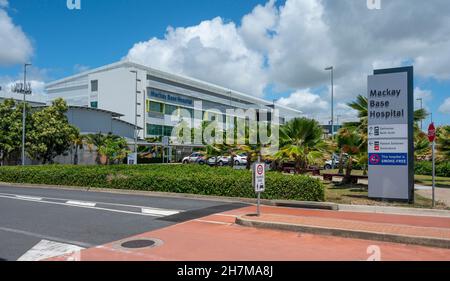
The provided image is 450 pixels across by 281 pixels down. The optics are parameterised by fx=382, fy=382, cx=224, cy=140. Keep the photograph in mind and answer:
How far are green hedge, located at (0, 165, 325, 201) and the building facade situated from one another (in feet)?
105

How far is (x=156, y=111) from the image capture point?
66.9m

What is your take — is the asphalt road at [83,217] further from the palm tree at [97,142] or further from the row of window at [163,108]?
the row of window at [163,108]

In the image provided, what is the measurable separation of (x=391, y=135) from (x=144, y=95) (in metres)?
53.9

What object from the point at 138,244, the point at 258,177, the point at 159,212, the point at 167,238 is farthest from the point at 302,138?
the point at 138,244

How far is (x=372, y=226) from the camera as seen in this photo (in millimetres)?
8562

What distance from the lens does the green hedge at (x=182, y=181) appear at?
522 inches

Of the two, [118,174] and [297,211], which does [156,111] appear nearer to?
[118,174]

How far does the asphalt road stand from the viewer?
25.8ft

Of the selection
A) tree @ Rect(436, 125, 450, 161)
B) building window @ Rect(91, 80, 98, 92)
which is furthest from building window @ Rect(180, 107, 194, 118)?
tree @ Rect(436, 125, 450, 161)

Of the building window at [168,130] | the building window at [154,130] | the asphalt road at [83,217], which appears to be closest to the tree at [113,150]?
the building window at [154,130]

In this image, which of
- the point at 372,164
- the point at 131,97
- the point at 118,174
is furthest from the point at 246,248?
the point at 131,97

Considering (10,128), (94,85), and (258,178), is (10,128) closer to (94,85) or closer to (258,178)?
(258,178)
